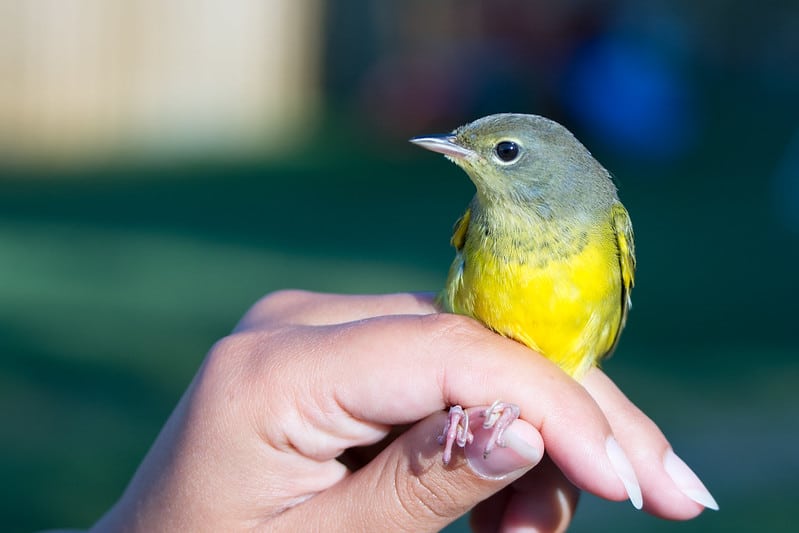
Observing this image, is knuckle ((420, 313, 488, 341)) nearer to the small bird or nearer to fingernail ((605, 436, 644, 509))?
the small bird

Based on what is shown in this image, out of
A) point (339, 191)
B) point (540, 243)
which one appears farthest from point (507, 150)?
point (339, 191)

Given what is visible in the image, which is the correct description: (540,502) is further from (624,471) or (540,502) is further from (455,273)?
(455,273)

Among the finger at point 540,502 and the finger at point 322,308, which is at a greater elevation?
the finger at point 322,308

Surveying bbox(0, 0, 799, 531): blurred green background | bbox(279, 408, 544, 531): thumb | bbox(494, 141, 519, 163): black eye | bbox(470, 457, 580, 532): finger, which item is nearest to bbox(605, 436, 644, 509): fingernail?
bbox(279, 408, 544, 531): thumb

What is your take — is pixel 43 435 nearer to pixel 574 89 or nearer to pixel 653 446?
pixel 653 446

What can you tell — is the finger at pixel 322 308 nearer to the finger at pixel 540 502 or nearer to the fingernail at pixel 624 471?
the finger at pixel 540 502

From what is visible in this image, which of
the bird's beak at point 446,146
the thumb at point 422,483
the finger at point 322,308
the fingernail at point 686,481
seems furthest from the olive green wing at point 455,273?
the fingernail at point 686,481

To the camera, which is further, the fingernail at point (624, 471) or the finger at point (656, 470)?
the finger at point (656, 470)
